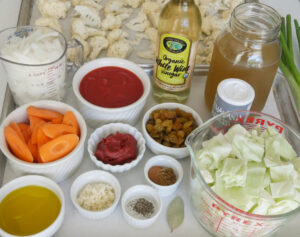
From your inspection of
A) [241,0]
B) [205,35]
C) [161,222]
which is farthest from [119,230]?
A: [241,0]

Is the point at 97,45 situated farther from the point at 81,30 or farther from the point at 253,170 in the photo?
the point at 253,170

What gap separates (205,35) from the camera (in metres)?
1.56

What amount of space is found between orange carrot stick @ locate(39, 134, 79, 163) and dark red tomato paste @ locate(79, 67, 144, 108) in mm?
179

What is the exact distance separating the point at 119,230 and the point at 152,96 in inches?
20.7

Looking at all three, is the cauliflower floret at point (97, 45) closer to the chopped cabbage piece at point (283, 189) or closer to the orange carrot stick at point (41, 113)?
the orange carrot stick at point (41, 113)

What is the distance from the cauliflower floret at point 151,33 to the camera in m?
1.49

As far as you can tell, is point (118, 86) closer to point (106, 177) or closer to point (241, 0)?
point (106, 177)

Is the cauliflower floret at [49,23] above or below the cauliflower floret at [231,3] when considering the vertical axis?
below

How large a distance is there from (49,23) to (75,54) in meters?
0.24

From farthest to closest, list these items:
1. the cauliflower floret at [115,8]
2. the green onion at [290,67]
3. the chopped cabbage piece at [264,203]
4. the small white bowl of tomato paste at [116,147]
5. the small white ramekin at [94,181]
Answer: the cauliflower floret at [115,8], the green onion at [290,67], the small white bowl of tomato paste at [116,147], the small white ramekin at [94,181], the chopped cabbage piece at [264,203]

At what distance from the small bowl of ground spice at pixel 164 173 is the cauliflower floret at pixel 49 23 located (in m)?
0.68

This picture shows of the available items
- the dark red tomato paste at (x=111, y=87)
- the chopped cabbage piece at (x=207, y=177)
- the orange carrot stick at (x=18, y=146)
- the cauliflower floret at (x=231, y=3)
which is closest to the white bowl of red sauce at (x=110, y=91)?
the dark red tomato paste at (x=111, y=87)

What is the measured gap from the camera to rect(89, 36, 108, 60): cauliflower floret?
141cm

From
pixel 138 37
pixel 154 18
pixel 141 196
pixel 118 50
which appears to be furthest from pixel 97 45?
pixel 141 196
